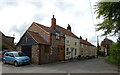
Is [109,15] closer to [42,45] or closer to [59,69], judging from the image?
[59,69]

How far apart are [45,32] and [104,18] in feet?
37.7

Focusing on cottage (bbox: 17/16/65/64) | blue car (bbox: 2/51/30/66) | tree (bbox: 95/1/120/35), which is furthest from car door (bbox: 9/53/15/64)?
tree (bbox: 95/1/120/35)

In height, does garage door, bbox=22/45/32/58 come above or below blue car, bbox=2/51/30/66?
above

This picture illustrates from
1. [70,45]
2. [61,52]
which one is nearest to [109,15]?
[61,52]

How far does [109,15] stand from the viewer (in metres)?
11.9

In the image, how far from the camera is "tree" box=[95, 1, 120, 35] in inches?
420

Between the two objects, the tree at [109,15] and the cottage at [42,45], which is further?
the cottage at [42,45]

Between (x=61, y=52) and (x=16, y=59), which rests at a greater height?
(x=61, y=52)

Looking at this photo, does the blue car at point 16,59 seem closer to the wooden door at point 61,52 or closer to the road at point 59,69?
the road at point 59,69

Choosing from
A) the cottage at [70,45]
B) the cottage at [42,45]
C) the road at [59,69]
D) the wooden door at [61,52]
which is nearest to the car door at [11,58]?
the road at [59,69]

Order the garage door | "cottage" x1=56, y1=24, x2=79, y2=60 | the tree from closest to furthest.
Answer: the tree < the garage door < "cottage" x1=56, y1=24, x2=79, y2=60

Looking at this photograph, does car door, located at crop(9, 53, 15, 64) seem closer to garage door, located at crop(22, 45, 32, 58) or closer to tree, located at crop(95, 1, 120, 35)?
garage door, located at crop(22, 45, 32, 58)

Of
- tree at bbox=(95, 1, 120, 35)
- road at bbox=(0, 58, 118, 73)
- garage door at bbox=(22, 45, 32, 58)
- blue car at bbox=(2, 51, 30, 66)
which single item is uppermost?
tree at bbox=(95, 1, 120, 35)

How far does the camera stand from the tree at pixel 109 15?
1066cm
